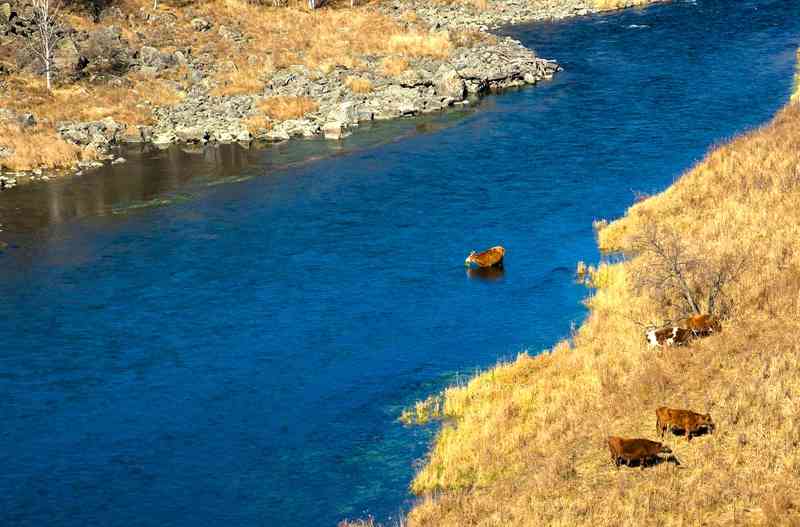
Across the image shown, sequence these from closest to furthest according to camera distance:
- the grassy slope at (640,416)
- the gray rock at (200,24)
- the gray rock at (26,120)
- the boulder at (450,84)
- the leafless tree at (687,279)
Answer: the grassy slope at (640,416) → the leafless tree at (687,279) → the gray rock at (26,120) → the boulder at (450,84) → the gray rock at (200,24)

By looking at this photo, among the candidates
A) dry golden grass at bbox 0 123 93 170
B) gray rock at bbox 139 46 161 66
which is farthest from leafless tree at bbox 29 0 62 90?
dry golden grass at bbox 0 123 93 170

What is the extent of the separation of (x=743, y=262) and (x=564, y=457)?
29.7 feet

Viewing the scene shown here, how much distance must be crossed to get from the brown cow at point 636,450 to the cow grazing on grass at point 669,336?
4577mm

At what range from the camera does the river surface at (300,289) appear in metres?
21.2

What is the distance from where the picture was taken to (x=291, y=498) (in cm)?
1975

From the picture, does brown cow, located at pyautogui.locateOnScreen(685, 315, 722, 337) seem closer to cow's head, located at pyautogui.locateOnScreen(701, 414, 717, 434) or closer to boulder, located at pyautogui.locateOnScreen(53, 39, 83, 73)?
cow's head, located at pyautogui.locateOnScreen(701, 414, 717, 434)

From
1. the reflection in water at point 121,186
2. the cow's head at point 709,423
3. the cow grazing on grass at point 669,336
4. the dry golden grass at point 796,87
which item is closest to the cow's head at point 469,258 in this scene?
the cow grazing on grass at point 669,336

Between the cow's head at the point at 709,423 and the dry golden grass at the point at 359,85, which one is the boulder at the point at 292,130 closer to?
the dry golden grass at the point at 359,85

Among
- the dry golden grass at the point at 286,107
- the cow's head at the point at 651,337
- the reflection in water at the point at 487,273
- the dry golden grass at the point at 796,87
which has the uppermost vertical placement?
the cow's head at the point at 651,337

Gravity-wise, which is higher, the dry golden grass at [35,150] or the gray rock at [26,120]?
the gray rock at [26,120]

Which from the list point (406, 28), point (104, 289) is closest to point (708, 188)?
point (104, 289)

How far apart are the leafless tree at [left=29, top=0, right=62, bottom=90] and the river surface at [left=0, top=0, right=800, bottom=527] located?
9.76 m

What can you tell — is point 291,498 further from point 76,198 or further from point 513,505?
point 76,198

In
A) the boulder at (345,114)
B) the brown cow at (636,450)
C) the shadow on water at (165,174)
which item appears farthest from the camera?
the boulder at (345,114)
